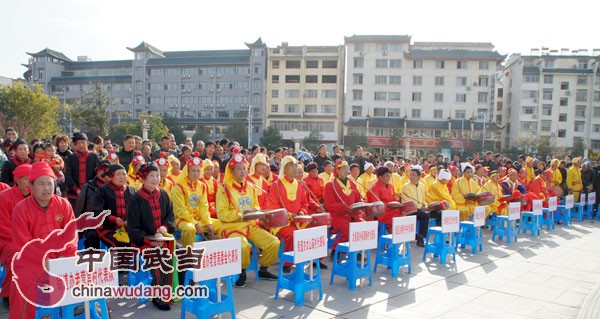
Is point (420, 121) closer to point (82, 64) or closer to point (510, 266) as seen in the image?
point (510, 266)

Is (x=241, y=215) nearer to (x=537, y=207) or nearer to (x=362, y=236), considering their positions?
(x=362, y=236)

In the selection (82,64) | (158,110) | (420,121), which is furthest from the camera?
(82,64)

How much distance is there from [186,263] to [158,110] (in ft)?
172

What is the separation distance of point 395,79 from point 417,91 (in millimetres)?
2694

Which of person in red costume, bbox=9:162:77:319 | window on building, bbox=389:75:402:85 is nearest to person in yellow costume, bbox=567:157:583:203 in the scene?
person in red costume, bbox=9:162:77:319

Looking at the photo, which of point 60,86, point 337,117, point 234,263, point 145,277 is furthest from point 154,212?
point 60,86

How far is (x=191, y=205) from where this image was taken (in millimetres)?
6250

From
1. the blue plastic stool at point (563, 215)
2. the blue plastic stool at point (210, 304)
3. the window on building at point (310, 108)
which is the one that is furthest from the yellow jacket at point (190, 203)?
the window on building at point (310, 108)

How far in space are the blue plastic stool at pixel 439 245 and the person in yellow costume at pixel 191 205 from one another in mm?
3768

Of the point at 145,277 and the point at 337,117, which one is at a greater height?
the point at 337,117

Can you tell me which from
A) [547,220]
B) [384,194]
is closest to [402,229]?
[384,194]

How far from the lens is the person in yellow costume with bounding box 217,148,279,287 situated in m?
5.73

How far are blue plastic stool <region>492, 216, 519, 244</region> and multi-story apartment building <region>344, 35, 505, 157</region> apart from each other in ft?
114

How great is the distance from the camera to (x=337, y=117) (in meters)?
46.7
